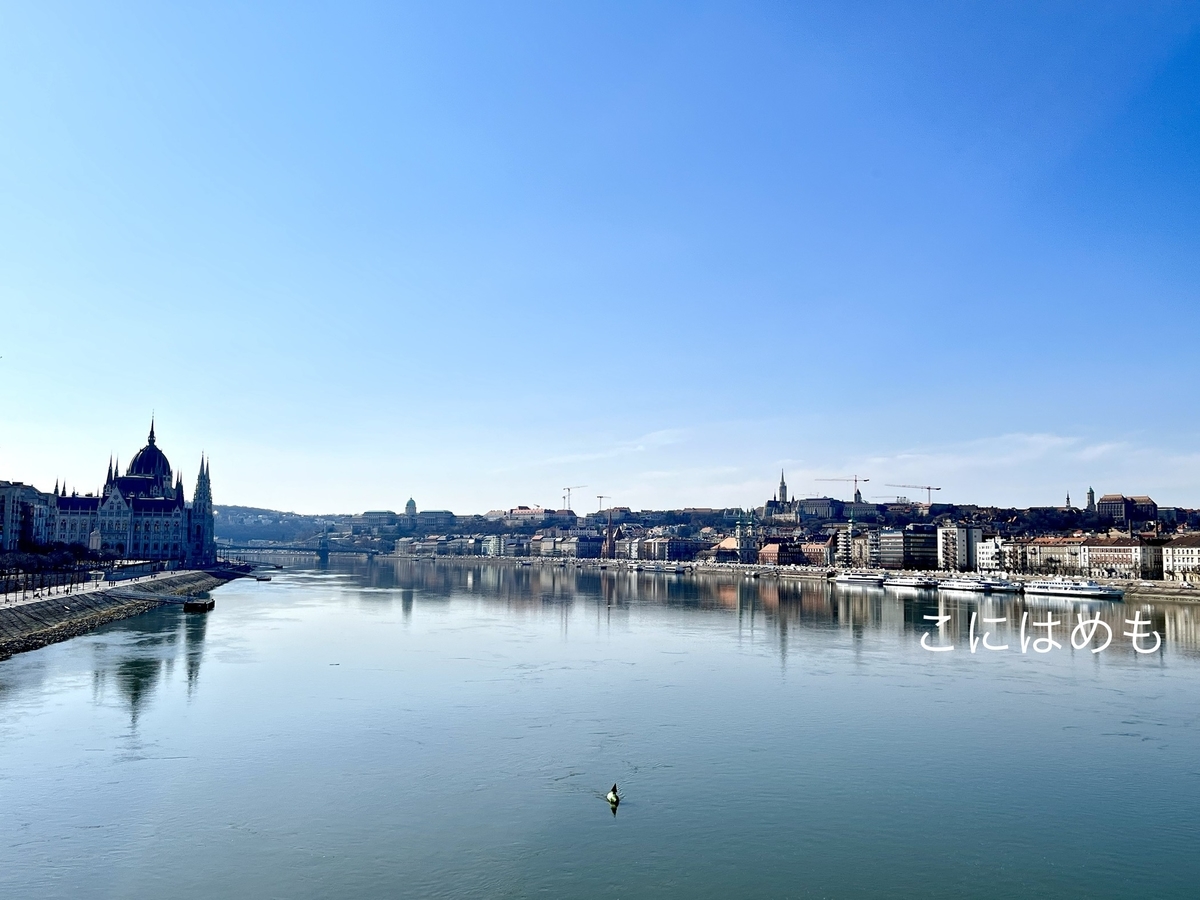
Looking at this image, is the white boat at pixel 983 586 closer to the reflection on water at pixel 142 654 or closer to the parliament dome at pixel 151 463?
the reflection on water at pixel 142 654

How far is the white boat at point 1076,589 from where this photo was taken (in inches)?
2530

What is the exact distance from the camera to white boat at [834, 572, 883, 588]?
8994cm

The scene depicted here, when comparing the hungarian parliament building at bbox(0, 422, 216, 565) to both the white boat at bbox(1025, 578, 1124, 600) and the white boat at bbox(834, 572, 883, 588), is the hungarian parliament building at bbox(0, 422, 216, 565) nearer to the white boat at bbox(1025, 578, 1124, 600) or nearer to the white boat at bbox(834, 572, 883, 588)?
the white boat at bbox(834, 572, 883, 588)

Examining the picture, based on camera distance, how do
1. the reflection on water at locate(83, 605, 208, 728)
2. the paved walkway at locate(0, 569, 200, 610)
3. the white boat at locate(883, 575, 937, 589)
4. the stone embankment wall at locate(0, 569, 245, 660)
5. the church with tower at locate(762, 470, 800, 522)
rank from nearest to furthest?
the reflection on water at locate(83, 605, 208, 728) → the stone embankment wall at locate(0, 569, 245, 660) → the paved walkway at locate(0, 569, 200, 610) → the white boat at locate(883, 575, 937, 589) → the church with tower at locate(762, 470, 800, 522)

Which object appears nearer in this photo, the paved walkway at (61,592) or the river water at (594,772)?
the river water at (594,772)

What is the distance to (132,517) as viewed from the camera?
90812 millimetres

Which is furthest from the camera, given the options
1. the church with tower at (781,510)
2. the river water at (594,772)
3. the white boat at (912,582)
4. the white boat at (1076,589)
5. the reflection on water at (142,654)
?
the church with tower at (781,510)

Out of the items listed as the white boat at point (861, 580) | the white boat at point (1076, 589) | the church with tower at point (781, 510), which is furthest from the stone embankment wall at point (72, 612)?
the church with tower at point (781, 510)

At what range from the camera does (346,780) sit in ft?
54.6

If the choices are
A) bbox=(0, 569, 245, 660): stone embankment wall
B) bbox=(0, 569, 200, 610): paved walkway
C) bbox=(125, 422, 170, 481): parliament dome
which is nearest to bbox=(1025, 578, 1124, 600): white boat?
bbox=(0, 569, 245, 660): stone embankment wall

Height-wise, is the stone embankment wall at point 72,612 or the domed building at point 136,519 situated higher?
the domed building at point 136,519

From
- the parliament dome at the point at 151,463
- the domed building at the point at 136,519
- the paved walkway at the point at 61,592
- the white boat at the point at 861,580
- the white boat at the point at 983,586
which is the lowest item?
the white boat at the point at 861,580


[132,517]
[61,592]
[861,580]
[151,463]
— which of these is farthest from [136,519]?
[861,580]

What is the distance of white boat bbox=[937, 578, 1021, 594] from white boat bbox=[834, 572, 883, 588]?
9.27 meters
